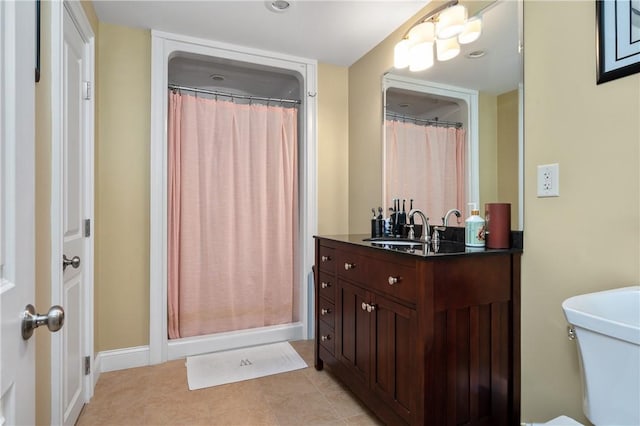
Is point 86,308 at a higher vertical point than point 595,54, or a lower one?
lower

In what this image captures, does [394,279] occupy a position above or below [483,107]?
below

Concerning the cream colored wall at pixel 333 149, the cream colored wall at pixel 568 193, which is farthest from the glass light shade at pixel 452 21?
the cream colored wall at pixel 333 149

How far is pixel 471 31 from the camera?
1.80 metres

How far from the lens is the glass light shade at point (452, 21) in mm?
1794

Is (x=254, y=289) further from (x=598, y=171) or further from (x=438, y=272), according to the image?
(x=598, y=171)

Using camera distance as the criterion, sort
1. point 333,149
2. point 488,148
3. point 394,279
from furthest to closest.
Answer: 1. point 333,149
2. point 488,148
3. point 394,279

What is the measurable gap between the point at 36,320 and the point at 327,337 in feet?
→ 5.65

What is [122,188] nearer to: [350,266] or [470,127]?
[350,266]

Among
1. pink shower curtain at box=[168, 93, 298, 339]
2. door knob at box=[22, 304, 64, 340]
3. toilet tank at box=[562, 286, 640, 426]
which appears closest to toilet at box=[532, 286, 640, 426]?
toilet tank at box=[562, 286, 640, 426]

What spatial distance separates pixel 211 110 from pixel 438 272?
2.08 m

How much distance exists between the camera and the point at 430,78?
2104 millimetres

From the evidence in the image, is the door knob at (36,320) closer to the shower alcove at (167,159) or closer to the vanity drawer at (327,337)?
the vanity drawer at (327,337)

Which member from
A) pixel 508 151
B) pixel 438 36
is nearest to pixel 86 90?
pixel 438 36

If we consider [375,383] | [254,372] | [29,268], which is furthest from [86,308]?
[375,383]
